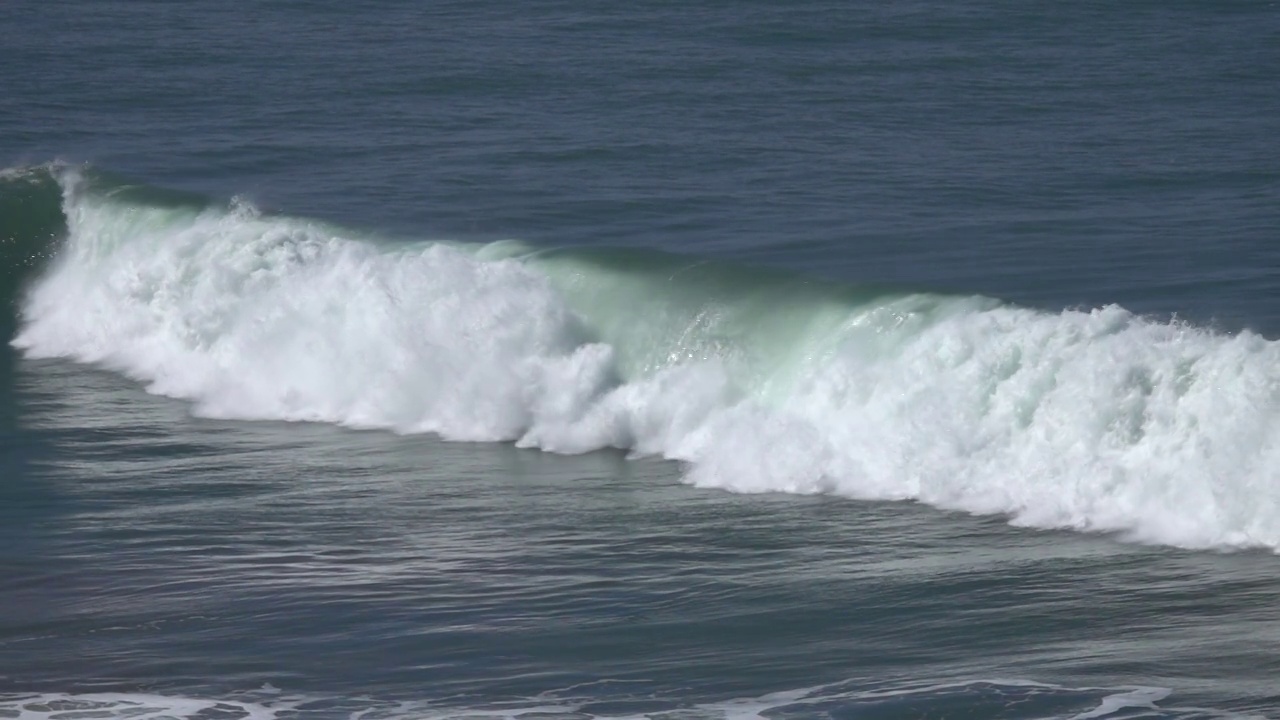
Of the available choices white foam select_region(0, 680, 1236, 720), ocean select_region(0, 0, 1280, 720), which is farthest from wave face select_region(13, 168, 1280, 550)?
white foam select_region(0, 680, 1236, 720)

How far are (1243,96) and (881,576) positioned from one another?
70.4 feet

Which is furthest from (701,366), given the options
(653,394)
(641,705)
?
(641,705)

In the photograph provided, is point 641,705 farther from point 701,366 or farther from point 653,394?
point 701,366

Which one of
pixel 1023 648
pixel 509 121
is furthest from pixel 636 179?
pixel 1023 648

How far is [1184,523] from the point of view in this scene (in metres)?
13.6

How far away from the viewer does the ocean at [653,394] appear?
448 inches

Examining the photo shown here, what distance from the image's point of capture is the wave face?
1430 cm

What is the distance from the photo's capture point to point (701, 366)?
1819 centimetres

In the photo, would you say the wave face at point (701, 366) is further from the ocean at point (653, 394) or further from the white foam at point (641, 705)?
the white foam at point (641, 705)

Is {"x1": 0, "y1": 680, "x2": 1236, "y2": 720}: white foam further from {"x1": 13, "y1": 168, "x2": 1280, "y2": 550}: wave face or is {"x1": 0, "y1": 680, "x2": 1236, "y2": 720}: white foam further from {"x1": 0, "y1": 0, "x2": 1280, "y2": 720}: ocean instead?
{"x1": 13, "y1": 168, "x2": 1280, "y2": 550}: wave face

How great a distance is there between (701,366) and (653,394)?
1.83ft

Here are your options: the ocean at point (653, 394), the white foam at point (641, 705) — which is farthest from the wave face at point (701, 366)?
the white foam at point (641, 705)

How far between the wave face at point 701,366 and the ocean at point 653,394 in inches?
1.7

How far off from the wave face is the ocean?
4 centimetres
